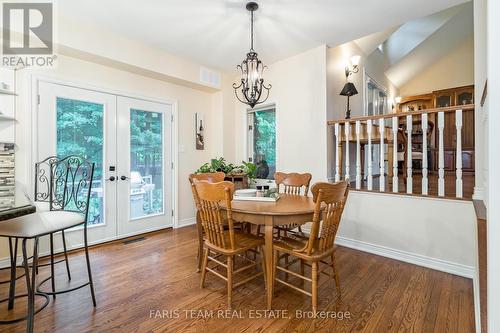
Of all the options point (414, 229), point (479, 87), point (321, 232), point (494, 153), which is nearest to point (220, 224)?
point (321, 232)

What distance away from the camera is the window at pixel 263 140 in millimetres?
4422

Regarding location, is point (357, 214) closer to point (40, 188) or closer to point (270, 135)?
point (270, 135)

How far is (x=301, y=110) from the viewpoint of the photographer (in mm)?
3805

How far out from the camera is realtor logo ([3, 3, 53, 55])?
249 centimetres

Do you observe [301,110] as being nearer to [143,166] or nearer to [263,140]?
[263,140]

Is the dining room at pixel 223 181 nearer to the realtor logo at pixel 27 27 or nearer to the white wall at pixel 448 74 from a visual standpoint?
the realtor logo at pixel 27 27

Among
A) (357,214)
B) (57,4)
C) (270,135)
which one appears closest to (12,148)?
(57,4)

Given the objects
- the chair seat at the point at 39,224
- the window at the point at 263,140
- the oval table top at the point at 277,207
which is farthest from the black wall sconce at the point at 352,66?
the chair seat at the point at 39,224

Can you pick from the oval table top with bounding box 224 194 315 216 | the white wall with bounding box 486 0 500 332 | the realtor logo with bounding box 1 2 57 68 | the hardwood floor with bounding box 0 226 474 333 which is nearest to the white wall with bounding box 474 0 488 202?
the hardwood floor with bounding box 0 226 474 333

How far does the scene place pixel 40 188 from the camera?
2.83 m

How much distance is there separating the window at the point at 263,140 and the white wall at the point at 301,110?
289mm

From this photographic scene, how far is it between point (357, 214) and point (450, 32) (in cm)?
601

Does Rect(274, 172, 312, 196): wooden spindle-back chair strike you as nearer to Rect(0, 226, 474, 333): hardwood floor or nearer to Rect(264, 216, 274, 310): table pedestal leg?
Rect(0, 226, 474, 333): hardwood floor

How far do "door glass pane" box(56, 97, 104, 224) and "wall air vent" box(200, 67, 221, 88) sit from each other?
65.2 inches
